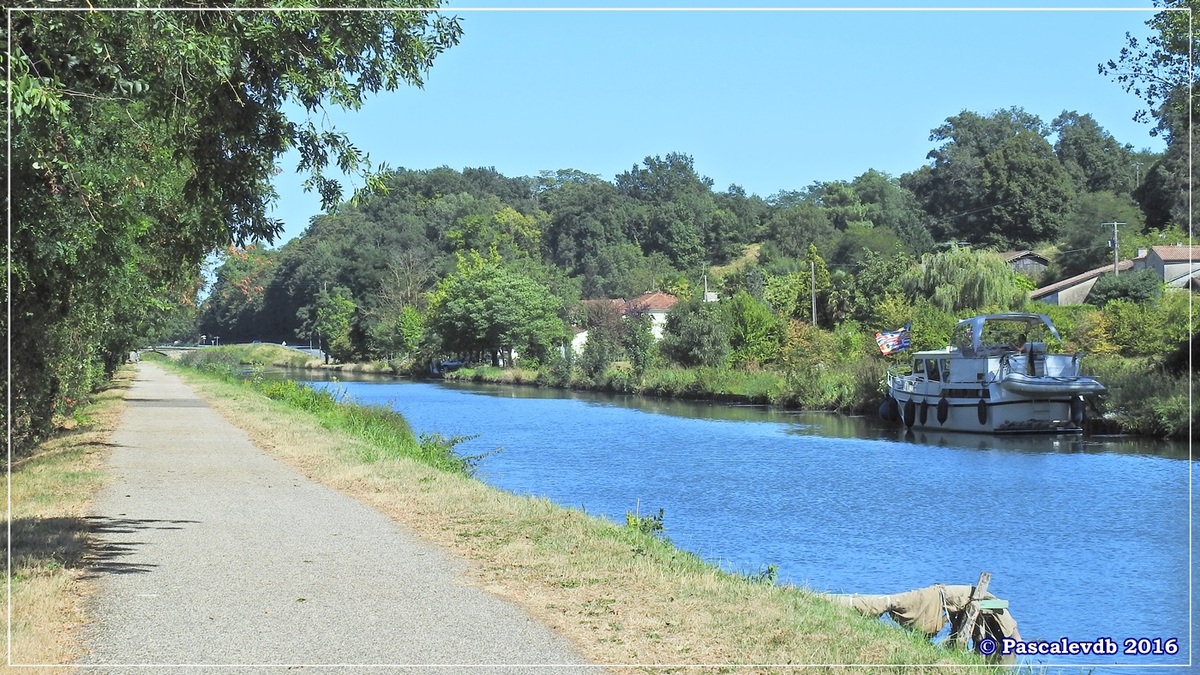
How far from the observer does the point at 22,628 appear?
8.05 metres

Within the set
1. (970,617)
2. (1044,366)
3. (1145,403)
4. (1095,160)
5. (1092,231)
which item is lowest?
(970,617)

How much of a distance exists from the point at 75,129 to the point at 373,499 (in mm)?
6311

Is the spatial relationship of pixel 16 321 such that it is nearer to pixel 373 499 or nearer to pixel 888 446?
pixel 373 499

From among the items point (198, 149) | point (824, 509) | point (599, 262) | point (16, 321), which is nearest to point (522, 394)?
point (824, 509)

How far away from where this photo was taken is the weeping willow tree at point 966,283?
6388 centimetres

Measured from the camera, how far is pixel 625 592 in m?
9.74

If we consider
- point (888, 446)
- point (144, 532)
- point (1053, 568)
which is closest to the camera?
point (144, 532)

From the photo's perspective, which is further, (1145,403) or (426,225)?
A: (426,225)

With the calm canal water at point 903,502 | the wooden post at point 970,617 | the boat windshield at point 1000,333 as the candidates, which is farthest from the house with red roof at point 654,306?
the wooden post at point 970,617

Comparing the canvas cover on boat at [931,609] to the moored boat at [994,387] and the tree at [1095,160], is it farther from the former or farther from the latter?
the tree at [1095,160]

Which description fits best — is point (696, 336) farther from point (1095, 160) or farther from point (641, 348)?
point (1095, 160)

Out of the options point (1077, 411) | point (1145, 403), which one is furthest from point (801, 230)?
point (1145, 403)

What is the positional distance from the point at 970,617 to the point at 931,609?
14.5 inches

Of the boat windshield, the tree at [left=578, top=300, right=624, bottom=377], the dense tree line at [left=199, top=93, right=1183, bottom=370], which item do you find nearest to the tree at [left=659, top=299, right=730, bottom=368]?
the dense tree line at [left=199, top=93, right=1183, bottom=370]
